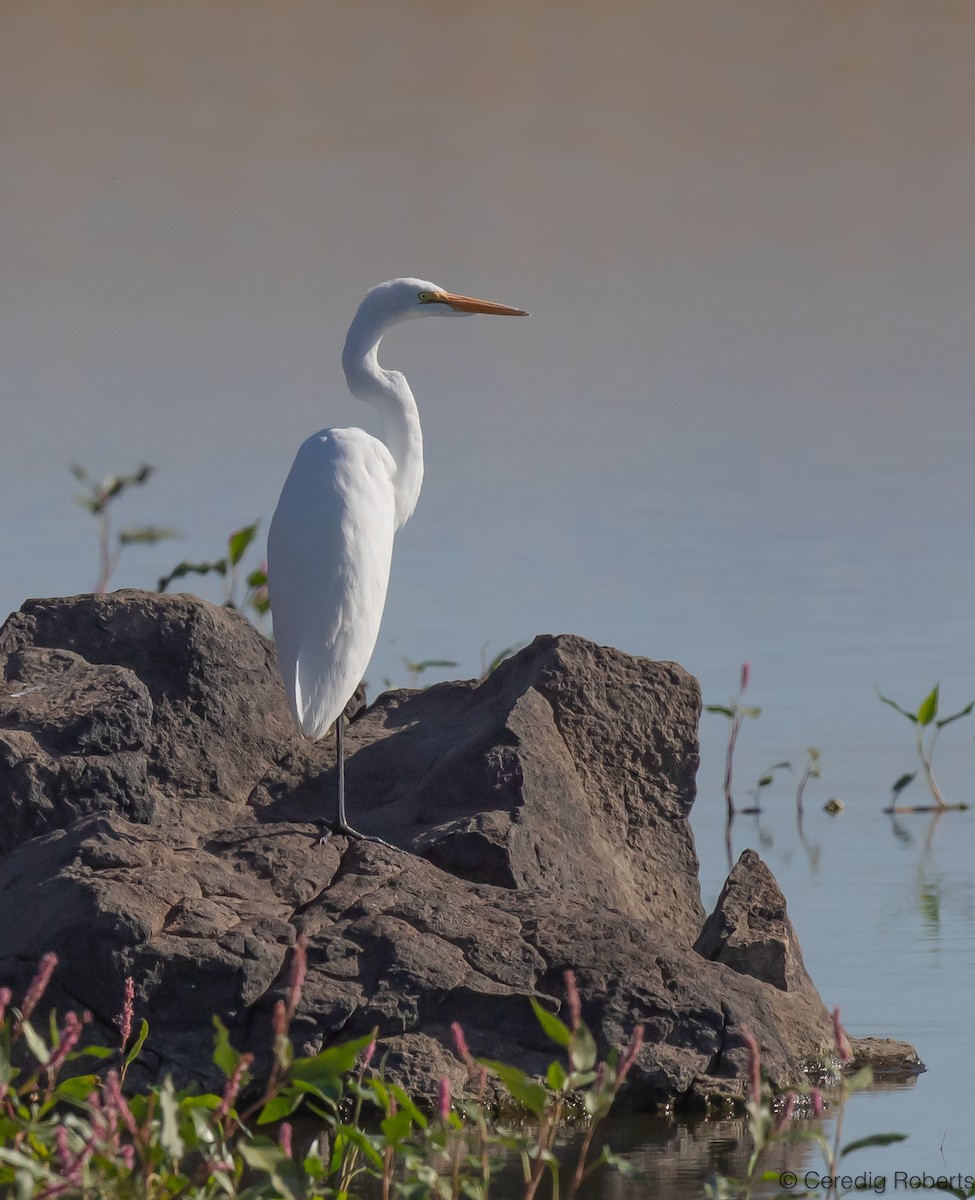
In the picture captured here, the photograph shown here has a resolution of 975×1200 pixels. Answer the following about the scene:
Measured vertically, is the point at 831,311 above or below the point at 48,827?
above

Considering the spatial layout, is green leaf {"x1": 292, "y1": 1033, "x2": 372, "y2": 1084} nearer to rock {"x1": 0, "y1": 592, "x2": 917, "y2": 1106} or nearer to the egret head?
rock {"x1": 0, "y1": 592, "x2": 917, "y2": 1106}

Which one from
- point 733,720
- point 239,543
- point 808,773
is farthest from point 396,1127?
point 239,543

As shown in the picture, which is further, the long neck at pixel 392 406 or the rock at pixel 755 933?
the long neck at pixel 392 406

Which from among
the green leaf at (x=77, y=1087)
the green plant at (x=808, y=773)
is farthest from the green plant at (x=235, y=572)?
the green leaf at (x=77, y=1087)

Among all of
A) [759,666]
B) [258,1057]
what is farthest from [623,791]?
[759,666]

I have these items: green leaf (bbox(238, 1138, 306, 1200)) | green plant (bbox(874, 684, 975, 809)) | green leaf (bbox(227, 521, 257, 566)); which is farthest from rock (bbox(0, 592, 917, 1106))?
green leaf (bbox(227, 521, 257, 566))

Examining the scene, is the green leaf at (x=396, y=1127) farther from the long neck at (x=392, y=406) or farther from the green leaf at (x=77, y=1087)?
the long neck at (x=392, y=406)

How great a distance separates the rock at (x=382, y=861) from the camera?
16.6 ft

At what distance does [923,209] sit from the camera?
2972cm

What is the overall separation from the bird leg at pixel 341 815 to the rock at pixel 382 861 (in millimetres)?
59

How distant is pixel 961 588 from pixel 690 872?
4984mm

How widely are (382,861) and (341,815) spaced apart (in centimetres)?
60

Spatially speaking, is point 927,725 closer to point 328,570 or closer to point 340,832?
point 328,570

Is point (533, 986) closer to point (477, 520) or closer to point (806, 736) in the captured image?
point (806, 736)
